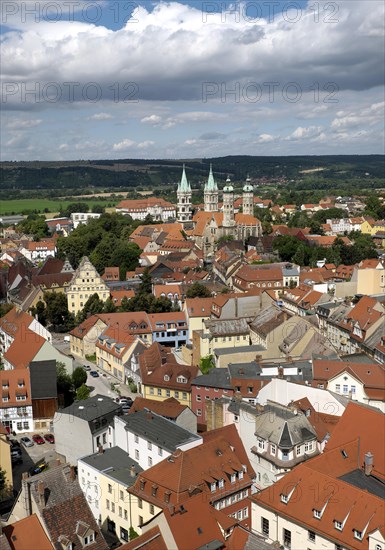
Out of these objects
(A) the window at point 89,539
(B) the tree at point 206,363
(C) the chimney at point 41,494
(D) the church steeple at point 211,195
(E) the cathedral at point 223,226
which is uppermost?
(D) the church steeple at point 211,195

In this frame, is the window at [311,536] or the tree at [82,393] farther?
the tree at [82,393]

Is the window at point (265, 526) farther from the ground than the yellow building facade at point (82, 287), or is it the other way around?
the yellow building facade at point (82, 287)

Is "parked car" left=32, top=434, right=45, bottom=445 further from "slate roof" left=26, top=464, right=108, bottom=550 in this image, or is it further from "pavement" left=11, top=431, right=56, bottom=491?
"slate roof" left=26, top=464, right=108, bottom=550

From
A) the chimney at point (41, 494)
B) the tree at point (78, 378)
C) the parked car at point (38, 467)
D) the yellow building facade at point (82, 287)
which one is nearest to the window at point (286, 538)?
the chimney at point (41, 494)

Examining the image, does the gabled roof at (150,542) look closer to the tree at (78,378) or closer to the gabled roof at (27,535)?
the gabled roof at (27,535)

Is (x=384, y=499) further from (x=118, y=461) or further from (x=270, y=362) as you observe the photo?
(x=270, y=362)

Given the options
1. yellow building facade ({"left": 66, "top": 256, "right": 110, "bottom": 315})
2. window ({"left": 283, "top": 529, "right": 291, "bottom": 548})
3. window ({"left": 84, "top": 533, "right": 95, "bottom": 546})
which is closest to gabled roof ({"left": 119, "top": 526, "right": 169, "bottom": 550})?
window ({"left": 84, "top": 533, "right": 95, "bottom": 546})
